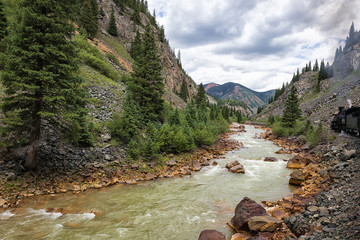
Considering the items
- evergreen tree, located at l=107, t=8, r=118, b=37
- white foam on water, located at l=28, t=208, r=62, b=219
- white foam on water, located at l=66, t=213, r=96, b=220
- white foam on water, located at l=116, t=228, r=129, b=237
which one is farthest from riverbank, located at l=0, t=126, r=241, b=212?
evergreen tree, located at l=107, t=8, r=118, b=37

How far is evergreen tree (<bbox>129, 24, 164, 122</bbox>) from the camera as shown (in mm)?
24016

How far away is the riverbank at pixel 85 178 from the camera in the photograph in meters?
11.0

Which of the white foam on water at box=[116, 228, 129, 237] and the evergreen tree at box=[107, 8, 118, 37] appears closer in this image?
the white foam on water at box=[116, 228, 129, 237]

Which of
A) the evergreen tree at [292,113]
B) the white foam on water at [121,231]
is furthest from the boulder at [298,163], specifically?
the evergreen tree at [292,113]

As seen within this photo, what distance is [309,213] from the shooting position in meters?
7.90

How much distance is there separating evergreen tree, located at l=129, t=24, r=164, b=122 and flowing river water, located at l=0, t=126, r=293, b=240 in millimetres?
11201

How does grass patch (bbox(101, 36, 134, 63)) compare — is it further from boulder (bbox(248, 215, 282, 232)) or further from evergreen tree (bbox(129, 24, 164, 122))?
boulder (bbox(248, 215, 282, 232))

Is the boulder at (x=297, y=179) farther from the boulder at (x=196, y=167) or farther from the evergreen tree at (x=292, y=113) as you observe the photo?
the evergreen tree at (x=292, y=113)

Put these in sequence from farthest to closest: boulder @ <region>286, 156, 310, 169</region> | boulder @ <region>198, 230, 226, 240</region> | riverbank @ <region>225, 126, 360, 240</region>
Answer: boulder @ <region>286, 156, 310, 169</region>, boulder @ <region>198, 230, 226, 240</region>, riverbank @ <region>225, 126, 360, 240</region>

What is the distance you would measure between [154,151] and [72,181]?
27.4 ft

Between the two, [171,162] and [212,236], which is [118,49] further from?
[212,236]

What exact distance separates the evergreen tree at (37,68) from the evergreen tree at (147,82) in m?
11.8

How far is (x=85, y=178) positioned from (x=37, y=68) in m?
8.59

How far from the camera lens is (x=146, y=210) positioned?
11.0 meters
